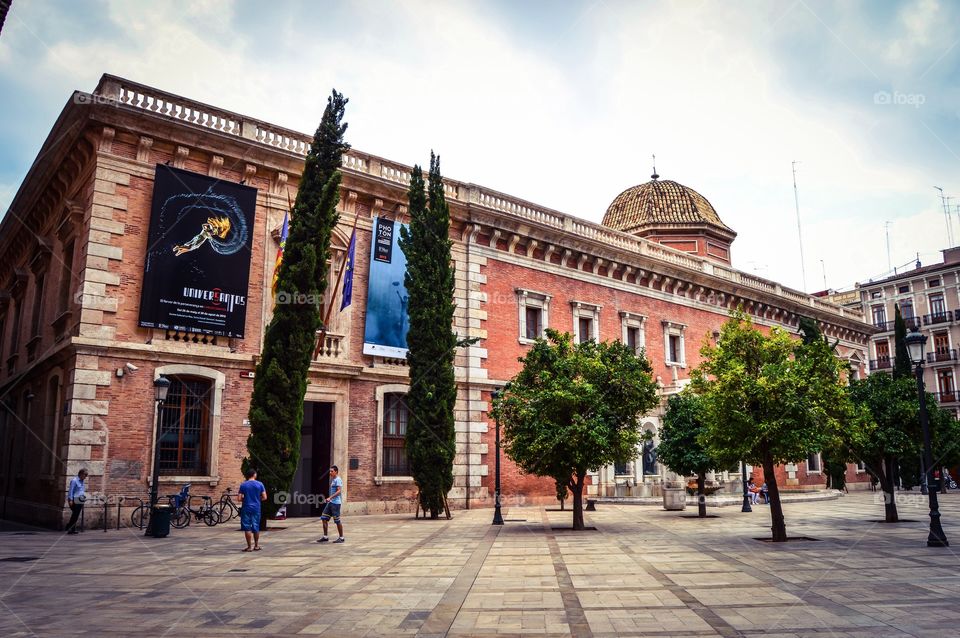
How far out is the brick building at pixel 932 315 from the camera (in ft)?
176

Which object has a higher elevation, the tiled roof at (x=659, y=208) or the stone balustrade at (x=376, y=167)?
the tiled roof at (x=659, y=208)

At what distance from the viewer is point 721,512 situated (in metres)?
24.8

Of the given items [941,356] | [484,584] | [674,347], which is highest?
[941,356]

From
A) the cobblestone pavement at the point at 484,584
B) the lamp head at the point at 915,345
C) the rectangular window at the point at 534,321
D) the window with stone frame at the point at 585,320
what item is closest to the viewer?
the cobblestone pavement at the point at 484,584

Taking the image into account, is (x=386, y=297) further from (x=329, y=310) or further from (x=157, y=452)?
(x=157, y=452)

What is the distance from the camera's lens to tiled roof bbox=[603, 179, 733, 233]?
136ft

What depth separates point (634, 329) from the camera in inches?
1305

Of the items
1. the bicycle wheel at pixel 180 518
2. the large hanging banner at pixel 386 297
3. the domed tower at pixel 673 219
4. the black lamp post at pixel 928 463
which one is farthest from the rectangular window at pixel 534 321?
the black lamp post at pixel 928 463

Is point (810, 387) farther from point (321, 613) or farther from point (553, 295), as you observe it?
point (553, 295)

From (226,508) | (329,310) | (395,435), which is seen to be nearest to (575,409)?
(395,435)

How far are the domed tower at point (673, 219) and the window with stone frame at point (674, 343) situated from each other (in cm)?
763

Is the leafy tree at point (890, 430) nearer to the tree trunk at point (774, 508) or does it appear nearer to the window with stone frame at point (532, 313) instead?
the tree trunk at point (774, 508)

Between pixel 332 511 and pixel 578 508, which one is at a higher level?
pixel 332 511

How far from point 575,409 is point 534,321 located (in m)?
11.4
